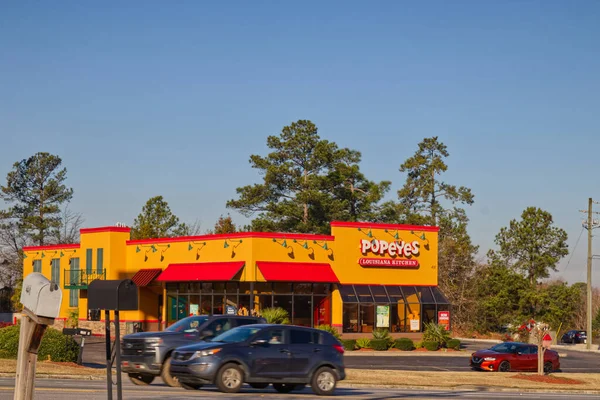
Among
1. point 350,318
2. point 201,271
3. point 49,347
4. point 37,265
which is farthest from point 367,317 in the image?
point 37,265

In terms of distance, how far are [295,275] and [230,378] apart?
1131 inches

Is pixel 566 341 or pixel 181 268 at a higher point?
pixel 181 268

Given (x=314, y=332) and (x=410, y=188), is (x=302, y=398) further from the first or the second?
(x=410, y=188)

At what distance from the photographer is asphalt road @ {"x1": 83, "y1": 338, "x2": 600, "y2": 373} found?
124 feet

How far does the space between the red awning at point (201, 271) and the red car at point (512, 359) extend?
15621 millimetres

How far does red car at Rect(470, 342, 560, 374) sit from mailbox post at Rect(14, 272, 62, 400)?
108ft

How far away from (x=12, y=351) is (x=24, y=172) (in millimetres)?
66754

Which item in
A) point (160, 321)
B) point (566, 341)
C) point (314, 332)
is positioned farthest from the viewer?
point (566, 341)

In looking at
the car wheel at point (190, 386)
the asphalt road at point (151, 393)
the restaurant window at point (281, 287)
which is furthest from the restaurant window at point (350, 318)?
the car wheel at point (190, 386)

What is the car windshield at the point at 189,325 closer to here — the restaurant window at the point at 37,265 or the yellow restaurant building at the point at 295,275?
the yellow restaurant building at the point at 295,275

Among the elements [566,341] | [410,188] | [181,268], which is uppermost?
[410,188]

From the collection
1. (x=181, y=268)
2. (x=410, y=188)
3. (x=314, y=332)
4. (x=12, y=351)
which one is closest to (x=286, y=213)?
(x=410, y=188)

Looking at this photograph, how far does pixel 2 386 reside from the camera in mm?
21484

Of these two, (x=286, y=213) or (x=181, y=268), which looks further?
(x=286, y=213)
